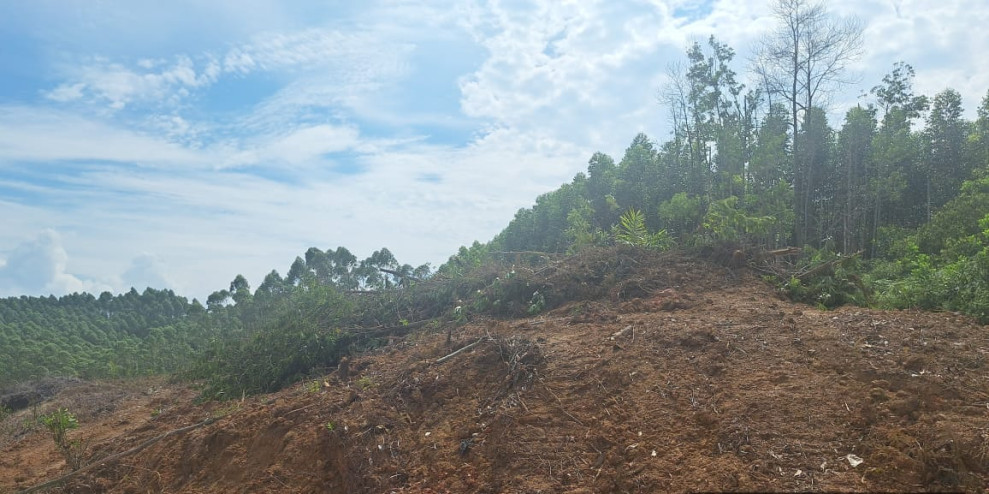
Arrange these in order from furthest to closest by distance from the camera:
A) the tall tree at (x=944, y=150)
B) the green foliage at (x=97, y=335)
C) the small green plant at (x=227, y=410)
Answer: the tall tree at (x=944, y=150)
the green foliage at (x=97, y=335)
the small green plant at (x=227, y=410)

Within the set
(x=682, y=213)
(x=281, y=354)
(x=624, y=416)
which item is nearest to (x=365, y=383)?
(x=624, y=416)

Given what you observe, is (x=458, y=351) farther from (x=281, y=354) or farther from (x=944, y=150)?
(x=944, y=150)

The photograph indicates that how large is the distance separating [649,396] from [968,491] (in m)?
1.74

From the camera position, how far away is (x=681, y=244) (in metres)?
9.55

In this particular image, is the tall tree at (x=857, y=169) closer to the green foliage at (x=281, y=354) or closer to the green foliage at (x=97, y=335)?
the green foliage at (x=281, y=354)

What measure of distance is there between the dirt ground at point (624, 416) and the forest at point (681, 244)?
1.49 m

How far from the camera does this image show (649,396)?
398cm

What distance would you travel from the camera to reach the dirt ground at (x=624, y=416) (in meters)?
3.00

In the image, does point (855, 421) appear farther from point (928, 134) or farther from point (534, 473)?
point (928, 134)

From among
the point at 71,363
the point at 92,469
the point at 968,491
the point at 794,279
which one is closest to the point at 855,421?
A: the point at 968,491

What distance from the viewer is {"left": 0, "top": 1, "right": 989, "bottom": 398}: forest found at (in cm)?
805

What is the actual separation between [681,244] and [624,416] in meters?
6.23

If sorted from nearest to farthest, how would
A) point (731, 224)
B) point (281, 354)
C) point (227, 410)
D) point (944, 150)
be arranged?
point (227, 410)
point (281, 354)
point (731, 224)
point (944, 150)

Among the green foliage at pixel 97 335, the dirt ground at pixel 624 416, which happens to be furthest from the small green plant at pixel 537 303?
the green foliage at pixel 97 335
